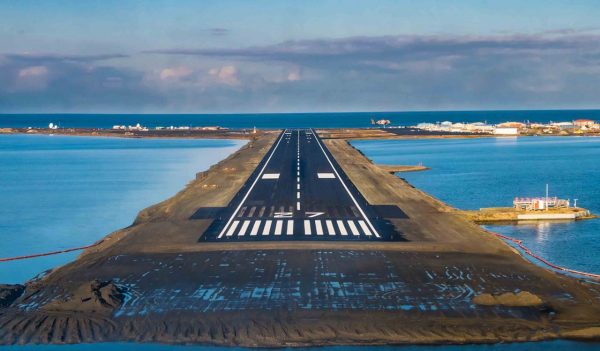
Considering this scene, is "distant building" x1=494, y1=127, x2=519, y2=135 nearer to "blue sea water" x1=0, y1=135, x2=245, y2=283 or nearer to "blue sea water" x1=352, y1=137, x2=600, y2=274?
"blue sea water" x1=352, y1=137, x2=600, y2=274

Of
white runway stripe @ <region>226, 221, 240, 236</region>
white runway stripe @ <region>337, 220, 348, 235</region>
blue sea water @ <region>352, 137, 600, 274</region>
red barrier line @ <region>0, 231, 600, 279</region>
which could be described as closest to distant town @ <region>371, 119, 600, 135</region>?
blue sea water @ <region>352, 137, 600, 274</region>

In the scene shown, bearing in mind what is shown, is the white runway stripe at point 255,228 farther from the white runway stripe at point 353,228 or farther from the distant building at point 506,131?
the distant building at point 506,131

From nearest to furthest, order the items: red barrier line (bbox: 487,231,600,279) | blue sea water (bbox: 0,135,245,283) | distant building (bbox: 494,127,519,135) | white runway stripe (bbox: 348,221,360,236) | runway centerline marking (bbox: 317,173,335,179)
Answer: red barrier line (bbox: 487,231,600,279)
white runway stripe (bbox: 348,221,360,236)
blue sea water (bbox: 0,135,245,283)
runway centerline marking (bbox: 317,173,335,179)
distant building (bbox: 494,127,519,135)

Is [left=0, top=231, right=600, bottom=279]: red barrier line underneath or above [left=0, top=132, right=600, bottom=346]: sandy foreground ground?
underneath

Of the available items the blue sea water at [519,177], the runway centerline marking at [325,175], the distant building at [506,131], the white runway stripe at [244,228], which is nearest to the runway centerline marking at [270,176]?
the runway centerline marking at [325,175]

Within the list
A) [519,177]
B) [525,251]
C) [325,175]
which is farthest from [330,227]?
[519,177]

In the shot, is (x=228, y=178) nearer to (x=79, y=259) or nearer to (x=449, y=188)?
(x=449, y=188)
